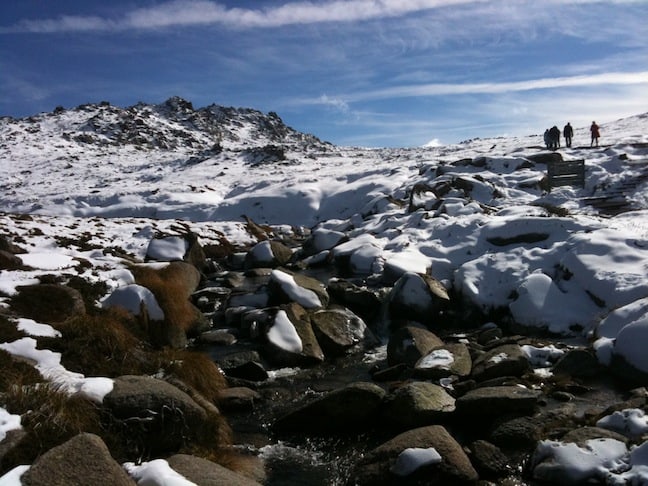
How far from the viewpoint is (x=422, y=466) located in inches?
304

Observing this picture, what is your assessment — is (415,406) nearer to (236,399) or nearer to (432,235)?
(236,399)

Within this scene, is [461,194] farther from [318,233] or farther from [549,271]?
[549,271]

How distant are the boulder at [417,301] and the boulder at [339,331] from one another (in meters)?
1.39

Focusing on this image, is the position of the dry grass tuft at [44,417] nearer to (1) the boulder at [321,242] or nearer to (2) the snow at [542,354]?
(2) the snow at [542,354]

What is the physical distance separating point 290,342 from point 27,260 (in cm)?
852

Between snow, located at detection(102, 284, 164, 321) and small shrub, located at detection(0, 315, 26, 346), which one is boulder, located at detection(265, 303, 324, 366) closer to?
snow, located at detection(102, 284, 164, 321)

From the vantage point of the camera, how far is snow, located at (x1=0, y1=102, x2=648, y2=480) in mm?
13102

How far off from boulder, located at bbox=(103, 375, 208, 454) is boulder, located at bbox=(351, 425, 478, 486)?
2.70m

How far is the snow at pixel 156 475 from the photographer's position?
556 centimetres

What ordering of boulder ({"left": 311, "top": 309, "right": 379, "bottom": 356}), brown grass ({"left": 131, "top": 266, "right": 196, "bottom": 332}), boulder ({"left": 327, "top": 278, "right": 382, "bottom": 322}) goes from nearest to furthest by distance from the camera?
brown grass ({"left": 131, "top": 266, "right": 196, "bottom": 332}) < boulder ({"left": 311, "top": 309, "right": 379, "bottom": 356}) < boulder ({"left": 327, "top": 278, "right": 382, "bottom": 322})

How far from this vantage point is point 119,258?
1797 centimetres

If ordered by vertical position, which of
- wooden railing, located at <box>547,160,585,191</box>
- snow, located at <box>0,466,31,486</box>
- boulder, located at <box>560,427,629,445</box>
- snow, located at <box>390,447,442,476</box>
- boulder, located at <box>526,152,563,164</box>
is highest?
boulder, located at <box>526,152,563,164</box>

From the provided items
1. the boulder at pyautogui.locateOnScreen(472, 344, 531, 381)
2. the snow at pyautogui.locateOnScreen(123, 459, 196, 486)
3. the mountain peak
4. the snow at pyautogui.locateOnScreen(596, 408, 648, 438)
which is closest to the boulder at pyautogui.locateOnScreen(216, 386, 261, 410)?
the snow at pyautogui.locateOnScreen(123, 459, 196, 486)

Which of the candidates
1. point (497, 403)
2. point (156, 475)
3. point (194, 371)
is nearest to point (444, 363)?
point (497, 403)
